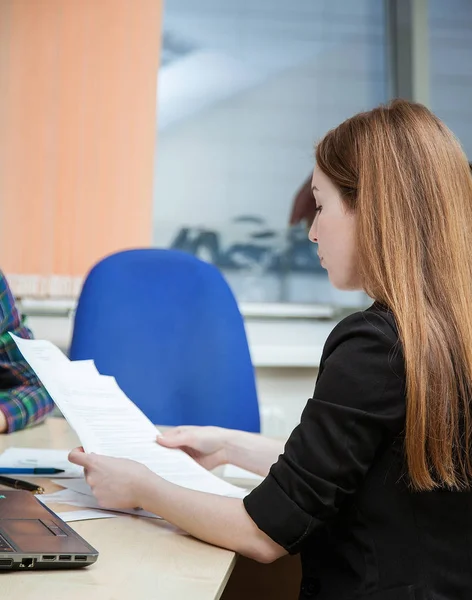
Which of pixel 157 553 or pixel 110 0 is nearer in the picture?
pixel 157 553

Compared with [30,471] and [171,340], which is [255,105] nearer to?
[171,340]

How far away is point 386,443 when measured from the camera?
821 millimetres

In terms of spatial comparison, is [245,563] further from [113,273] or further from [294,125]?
[294,125]

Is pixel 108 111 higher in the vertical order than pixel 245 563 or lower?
higher

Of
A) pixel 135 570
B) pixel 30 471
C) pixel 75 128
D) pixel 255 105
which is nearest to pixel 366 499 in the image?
pixel 135 570

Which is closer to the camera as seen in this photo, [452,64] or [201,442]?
[201,442]

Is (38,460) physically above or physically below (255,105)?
below

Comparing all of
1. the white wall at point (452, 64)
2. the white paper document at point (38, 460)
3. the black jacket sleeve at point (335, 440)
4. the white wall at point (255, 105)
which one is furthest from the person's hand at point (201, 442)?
the white wall at point (452, 64)

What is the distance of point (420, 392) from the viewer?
0.78m

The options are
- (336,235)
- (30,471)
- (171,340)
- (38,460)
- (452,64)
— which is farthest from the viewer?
(452,64)

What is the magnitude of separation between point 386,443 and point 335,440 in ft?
A: 0.24

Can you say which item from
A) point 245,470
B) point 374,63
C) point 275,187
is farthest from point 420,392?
point 374,63

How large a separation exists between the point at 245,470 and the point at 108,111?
1523mm

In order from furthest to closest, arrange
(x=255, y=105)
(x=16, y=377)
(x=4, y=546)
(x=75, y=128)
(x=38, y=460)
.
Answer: (x=255, y=105) → (x=75, y=128) → (x=16, y=377) → (x=38, y=460) → (x=4, y=546)
